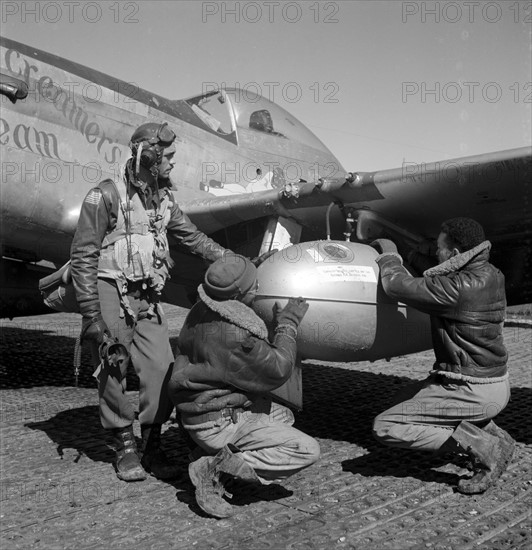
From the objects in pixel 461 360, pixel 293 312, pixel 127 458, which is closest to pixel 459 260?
pixel 461 360

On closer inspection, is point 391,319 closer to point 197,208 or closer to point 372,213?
point 372,213

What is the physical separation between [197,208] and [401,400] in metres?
2.42

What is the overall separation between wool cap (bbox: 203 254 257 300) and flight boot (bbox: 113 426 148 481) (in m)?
1.01

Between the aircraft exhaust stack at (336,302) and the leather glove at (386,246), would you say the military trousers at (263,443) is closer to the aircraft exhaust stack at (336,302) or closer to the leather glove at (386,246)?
the aircraft exhaust stack at (336,302)

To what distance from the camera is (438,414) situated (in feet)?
10.3

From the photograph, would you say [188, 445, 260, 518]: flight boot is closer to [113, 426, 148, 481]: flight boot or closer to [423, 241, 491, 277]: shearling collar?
[113, 426, 148, 481]: flight boot

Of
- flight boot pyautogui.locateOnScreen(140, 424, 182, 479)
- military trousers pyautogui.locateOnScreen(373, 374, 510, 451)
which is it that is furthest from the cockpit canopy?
military trousers pyautogui.locateOnScreen(373, 374, 510, 451)

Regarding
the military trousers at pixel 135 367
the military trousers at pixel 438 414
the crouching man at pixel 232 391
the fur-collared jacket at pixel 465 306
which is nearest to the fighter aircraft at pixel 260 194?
the fur-collared jacket at pixel 465 306

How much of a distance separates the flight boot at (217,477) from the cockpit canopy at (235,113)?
3857 millimetres

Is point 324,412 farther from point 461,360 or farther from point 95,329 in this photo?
point 95,329

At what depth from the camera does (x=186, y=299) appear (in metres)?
5.64

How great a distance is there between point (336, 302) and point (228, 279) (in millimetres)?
734

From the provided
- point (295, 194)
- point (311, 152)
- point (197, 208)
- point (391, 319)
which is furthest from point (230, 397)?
point (311, 152)

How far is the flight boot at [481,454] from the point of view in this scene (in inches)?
116
